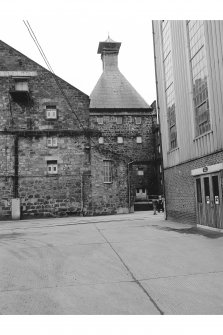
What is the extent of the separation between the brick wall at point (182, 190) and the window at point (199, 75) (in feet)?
4.17

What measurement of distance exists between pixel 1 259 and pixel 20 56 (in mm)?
19404

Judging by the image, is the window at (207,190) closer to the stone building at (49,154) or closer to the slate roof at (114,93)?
the stone building at (49,154)

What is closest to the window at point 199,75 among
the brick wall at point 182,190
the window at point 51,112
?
the brick wall at point 182,190

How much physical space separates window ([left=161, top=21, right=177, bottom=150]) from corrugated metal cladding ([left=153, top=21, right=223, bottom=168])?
0.32 m

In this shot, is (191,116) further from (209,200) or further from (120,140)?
(120,140)

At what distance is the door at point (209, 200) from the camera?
1004cm

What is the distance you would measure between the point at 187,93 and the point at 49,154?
12.5m

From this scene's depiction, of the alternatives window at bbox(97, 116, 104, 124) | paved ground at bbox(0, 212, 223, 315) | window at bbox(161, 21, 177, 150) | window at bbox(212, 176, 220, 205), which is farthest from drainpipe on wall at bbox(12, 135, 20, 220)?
window at bbox(212, 176, 220, 205)

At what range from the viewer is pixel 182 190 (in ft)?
43.1

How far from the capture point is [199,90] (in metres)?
11.3

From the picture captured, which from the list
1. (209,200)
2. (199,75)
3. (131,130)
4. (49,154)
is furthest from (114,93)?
(209,200)

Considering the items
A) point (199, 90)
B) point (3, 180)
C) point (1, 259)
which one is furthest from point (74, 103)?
point (1, 259)

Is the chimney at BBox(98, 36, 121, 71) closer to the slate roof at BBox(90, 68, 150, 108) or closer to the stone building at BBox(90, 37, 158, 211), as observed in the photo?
the slate roof at BBox(90, 68, 150, 108)

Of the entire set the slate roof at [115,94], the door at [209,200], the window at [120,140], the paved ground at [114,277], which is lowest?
the paved ground at [114,277]
